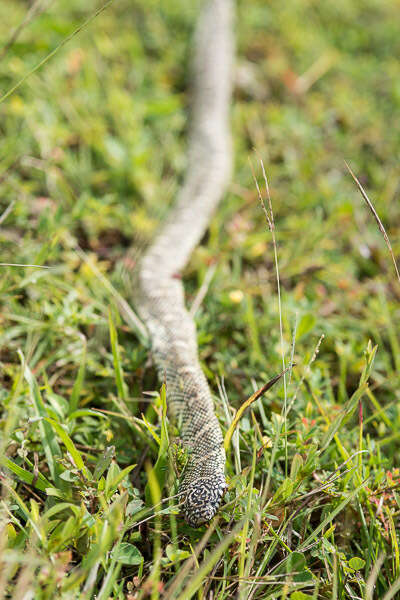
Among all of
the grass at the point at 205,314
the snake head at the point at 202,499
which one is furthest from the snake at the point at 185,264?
the grass at the point at 205,314

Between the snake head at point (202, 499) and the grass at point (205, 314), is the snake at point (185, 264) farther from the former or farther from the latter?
the grass at point (205, 314)

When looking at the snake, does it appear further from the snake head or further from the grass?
the grass

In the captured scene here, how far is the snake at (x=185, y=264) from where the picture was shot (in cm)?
254

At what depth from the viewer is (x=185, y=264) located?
4223 mm

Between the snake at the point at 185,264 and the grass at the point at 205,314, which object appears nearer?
the grass at the point at 205,314

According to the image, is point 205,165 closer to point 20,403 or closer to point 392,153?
point 392,153

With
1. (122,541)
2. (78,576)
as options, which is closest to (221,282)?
(122,541)

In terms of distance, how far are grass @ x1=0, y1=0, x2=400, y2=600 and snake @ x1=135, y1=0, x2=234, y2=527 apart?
105 mm

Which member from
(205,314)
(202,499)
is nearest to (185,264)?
(205,314)

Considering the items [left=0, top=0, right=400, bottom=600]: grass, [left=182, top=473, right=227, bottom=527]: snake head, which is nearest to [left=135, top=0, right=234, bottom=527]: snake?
[left=182, top=473, right=227, bottom=527]: snake head

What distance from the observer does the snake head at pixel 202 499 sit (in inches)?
92.4

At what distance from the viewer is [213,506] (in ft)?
7.74

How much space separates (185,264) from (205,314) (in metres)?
0.58

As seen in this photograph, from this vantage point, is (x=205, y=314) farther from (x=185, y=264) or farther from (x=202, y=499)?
(x=202, y=499)
